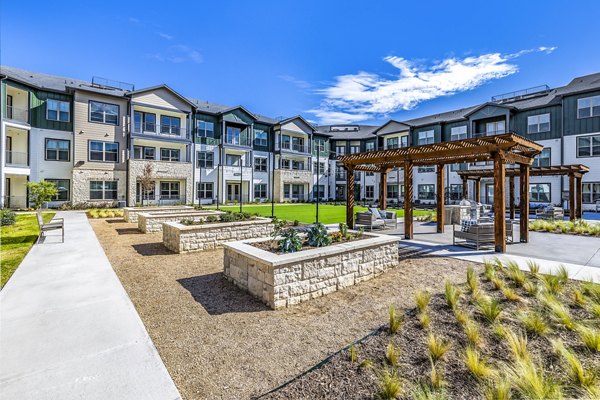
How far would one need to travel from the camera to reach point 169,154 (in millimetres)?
29078

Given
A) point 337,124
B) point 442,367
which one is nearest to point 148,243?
point 442,367

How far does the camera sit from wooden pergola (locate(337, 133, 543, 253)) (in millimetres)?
8805

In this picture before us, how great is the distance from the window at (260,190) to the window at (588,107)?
30.2 m

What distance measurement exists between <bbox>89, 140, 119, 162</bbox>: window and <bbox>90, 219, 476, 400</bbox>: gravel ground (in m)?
22.1

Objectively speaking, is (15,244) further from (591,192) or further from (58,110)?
(591,192)

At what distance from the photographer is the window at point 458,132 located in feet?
101

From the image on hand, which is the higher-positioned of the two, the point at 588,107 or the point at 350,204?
the point at 588,107

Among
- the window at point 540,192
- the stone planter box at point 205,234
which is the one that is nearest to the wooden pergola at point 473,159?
the stone planter box at point 205,234

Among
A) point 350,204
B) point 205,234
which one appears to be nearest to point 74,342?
point 205,234

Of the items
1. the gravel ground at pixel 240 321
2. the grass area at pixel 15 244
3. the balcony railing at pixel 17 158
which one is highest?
the balcony railing at pixel 17 158

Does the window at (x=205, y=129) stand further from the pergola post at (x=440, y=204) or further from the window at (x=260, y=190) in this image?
the pergola post at (x=440, y=204)

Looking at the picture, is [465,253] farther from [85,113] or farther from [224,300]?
[85,113]

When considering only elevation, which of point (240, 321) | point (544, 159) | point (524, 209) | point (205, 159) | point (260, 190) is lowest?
point (240, 321)

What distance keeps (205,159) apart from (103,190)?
9.76 m
